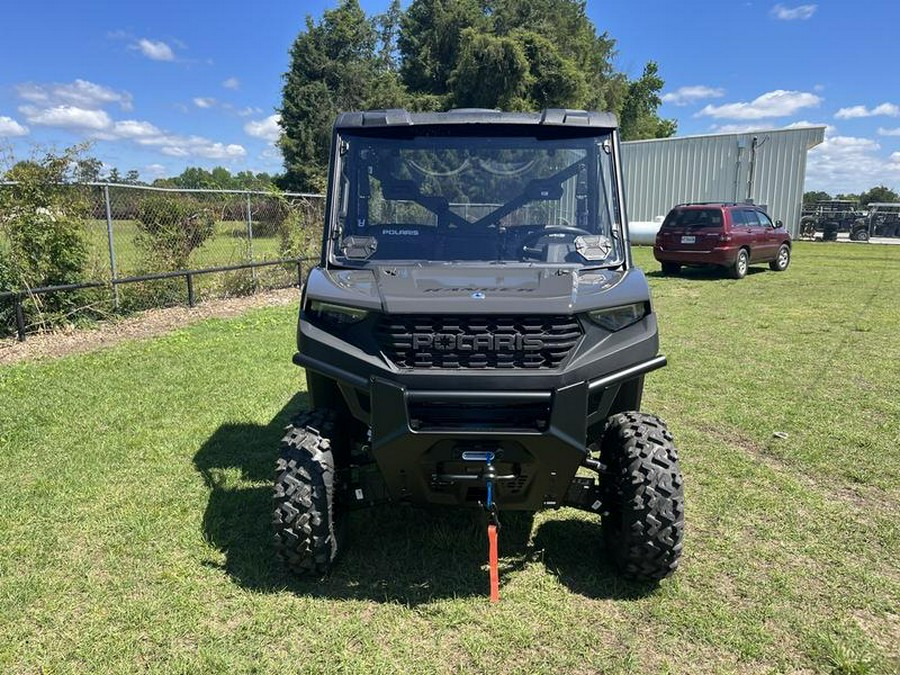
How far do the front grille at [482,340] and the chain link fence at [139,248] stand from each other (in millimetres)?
7241

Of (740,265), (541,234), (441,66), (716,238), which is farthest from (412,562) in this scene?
(441,66)

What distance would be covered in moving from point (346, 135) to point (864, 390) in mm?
5727

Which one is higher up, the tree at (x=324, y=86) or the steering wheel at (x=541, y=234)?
the tree at (x=324, y=86)

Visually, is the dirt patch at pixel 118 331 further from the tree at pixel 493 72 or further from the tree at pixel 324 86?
the tree at pixel 324 86

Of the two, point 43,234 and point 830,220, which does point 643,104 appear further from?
point 43,234

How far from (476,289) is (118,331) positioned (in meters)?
7.70

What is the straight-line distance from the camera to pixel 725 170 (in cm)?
2834

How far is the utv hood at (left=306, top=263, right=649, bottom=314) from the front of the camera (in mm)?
2850

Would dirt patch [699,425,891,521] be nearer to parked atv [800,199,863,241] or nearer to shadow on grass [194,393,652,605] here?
shadow on grass [194,393,652,605]

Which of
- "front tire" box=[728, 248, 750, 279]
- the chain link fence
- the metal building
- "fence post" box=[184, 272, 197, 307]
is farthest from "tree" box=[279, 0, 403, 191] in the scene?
"fence post" box=[184, 272, 197, 307]

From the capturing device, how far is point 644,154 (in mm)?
31047

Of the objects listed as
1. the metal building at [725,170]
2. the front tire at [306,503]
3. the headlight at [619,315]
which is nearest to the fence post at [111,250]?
the front tire at [306,503]

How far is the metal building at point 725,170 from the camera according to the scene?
87.4ft

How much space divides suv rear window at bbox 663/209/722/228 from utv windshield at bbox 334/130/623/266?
45.8ft
